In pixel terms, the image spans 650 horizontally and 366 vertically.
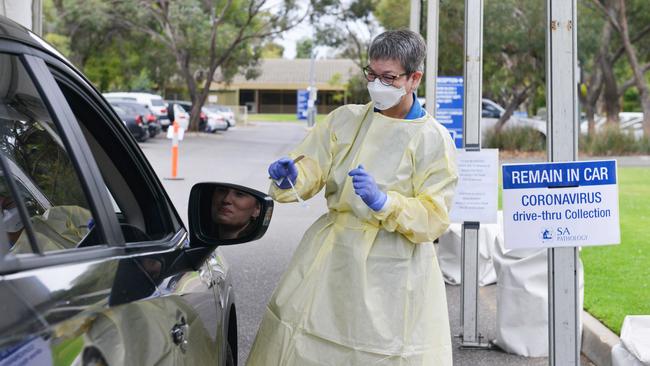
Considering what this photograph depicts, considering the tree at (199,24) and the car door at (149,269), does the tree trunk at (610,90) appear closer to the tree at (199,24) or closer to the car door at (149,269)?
the tree at (199,24)

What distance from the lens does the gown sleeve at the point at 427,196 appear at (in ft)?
10.3

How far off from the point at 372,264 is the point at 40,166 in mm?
1211

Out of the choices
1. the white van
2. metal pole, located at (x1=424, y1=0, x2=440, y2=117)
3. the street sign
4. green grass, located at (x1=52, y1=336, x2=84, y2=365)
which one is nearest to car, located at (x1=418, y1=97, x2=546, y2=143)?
the white van

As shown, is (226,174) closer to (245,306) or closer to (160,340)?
(245,306)

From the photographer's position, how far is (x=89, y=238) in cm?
250

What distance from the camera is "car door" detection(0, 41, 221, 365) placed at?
1.76 metres

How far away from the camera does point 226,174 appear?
23.0m

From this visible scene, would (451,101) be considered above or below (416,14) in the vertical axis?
below

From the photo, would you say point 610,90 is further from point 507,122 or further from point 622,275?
point 622,275

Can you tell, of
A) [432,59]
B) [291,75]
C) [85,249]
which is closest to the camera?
[85,249]

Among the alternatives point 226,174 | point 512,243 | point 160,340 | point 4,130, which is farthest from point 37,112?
point 226,174

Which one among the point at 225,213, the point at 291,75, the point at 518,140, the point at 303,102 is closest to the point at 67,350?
the point at 225,213

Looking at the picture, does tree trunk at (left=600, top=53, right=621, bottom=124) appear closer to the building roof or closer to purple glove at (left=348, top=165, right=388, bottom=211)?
purple glove at (left=348, top=165, right=388, bottom=211)

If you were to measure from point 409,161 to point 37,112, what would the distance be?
1362 mm
